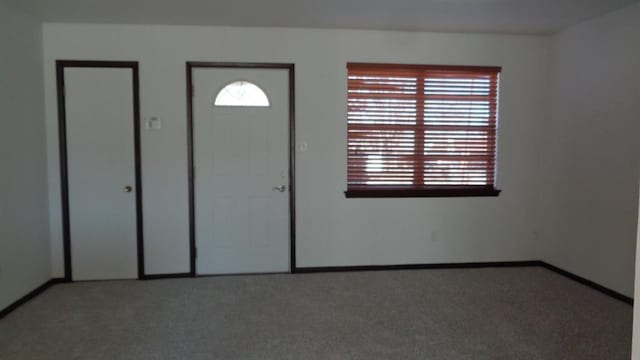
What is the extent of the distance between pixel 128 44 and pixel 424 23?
281cm

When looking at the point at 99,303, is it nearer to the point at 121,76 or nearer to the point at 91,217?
the point at 91,217

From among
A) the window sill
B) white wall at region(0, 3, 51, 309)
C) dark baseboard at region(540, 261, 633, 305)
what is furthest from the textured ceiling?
dark baseboard at region(540, 261, 633, 305)

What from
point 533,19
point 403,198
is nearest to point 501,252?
point 403,198

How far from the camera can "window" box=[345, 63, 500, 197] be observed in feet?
14.7

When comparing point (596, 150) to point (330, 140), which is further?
point (330, 140)

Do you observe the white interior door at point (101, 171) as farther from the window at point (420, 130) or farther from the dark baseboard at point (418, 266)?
the window at point (420, 130)

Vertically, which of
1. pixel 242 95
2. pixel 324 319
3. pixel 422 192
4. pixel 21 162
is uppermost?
pixel 242 95

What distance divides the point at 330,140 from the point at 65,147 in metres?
2.52

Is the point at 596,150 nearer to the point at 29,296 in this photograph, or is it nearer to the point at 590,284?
the point at 590,284

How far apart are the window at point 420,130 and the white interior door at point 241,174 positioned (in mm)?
731

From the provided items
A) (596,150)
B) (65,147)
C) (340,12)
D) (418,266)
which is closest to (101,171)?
(65,147)

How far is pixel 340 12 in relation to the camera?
3787mm

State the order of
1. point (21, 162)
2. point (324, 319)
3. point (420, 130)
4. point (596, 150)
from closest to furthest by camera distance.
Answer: point (324, 319) → point (21, 162) → point (596, 150) → point (420, 130)

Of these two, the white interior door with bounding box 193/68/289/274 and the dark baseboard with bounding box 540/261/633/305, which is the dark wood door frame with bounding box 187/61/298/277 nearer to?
the white interior door with bounding box 193/68/289/274
